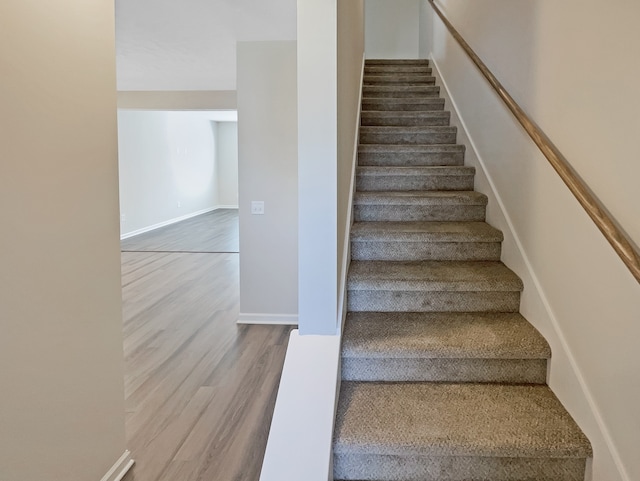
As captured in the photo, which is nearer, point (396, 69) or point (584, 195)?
A: point (584, 195)

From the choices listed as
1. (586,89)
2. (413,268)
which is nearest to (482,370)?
(413,268)

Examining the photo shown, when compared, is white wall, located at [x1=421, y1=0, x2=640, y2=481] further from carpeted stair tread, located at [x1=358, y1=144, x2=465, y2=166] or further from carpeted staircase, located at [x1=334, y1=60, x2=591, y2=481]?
carpeted stair tread, located at [x1=358, y1=144, x2=465, y2=166]

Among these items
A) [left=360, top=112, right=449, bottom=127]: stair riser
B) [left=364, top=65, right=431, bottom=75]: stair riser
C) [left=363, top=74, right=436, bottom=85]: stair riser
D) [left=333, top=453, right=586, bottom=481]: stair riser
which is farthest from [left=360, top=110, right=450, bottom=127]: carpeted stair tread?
[left=333, top=453, right=586, bottom=481]: stair riser

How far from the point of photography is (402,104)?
4.09m

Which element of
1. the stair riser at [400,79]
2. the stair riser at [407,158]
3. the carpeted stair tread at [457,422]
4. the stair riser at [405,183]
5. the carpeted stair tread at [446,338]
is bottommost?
the carpeted stair tread at [457,422]

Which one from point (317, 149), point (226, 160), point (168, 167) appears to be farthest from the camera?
point (226, 160)

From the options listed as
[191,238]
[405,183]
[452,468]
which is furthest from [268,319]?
[191,238]

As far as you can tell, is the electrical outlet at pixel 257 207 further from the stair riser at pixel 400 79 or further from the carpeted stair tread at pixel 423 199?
the stair riser at pixel 400 79

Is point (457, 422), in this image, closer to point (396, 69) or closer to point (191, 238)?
point (396, 69)

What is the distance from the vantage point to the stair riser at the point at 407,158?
3.31m

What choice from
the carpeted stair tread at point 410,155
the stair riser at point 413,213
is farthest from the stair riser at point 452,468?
the carpeted stair tread at point 410,155

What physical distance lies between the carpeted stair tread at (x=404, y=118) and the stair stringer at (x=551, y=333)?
938 mm

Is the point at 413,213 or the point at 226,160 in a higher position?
the point at 226,160

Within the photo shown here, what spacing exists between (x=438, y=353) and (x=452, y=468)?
0.44 m
